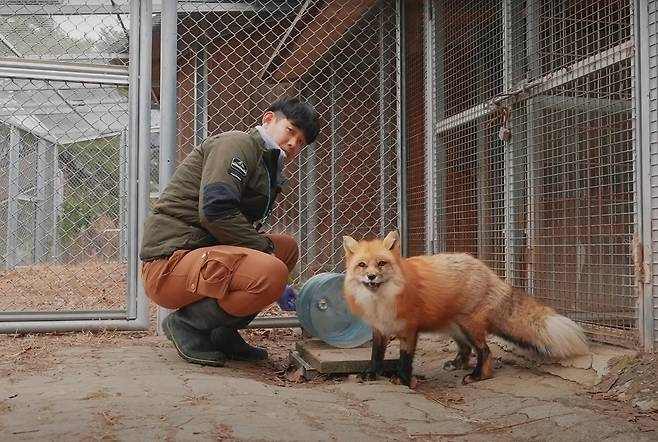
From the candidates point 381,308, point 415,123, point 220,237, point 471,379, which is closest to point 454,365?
point 471,379

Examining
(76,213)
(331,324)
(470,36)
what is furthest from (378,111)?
(76,213)

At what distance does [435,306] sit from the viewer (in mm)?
3256

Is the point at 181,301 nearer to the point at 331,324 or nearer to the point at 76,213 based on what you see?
the point at 331,324

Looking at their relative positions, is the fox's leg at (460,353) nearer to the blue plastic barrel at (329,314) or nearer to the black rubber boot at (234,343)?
the blue plastic barrel at (329,314)

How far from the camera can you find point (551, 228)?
3580 mm

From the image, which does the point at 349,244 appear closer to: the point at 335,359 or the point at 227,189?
the point at 335,359

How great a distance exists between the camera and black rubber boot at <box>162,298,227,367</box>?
3.30m

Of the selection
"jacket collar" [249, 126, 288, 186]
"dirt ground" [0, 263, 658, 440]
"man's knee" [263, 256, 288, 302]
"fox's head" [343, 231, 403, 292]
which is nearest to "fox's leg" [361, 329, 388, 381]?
"dirt ground" [0, 263, 658, 440]

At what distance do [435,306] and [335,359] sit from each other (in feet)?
1.86

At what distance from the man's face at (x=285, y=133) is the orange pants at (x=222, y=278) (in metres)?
0.58

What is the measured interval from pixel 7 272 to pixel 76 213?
0.98 metres

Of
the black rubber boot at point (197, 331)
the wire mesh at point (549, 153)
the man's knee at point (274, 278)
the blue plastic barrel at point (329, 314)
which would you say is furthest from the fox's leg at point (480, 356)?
the black rubber boot at point (197, 331)

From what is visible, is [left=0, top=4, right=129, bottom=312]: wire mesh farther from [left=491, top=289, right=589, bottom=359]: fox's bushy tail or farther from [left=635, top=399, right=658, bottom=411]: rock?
[left=635, top=399, right=658, bottom=411]: rock

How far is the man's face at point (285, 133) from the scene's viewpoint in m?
3.39
